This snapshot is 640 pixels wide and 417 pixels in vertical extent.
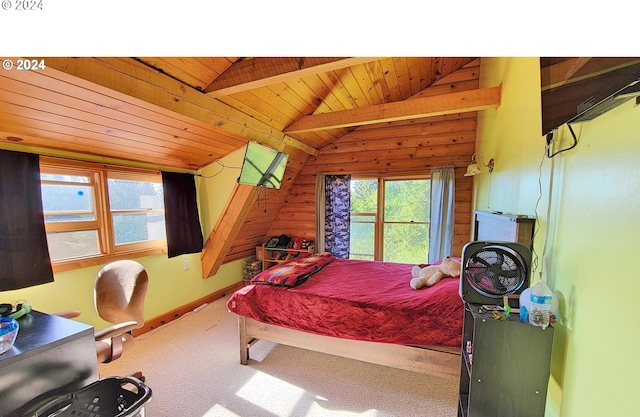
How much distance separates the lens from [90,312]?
2234 mm

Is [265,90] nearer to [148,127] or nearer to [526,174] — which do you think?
[148,127]

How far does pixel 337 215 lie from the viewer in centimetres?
391

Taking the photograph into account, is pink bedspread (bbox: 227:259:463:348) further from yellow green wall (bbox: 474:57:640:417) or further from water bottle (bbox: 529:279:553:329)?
water bottle (bbox: 529:279:553:329)

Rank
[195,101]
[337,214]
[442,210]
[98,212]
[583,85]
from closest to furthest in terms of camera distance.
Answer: [583,85] < [195,101] < [98,212] < [442,210] < [337,214]

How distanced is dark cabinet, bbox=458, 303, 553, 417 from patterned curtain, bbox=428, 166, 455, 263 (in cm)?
233

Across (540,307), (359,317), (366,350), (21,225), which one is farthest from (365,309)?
(21,225)

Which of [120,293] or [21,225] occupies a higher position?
[21,225]

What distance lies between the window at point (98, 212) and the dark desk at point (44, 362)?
99cm

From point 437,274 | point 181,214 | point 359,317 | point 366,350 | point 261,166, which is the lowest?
point 366,350

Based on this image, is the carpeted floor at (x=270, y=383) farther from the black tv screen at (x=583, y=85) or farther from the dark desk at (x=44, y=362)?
the black tv screen at (x=583, y=85)

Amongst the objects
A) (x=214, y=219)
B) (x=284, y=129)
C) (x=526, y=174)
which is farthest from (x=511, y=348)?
(x=214, y=219)

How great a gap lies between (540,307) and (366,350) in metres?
1.24

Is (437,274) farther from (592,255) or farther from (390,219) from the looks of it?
(390,219)

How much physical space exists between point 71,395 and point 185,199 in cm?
218
